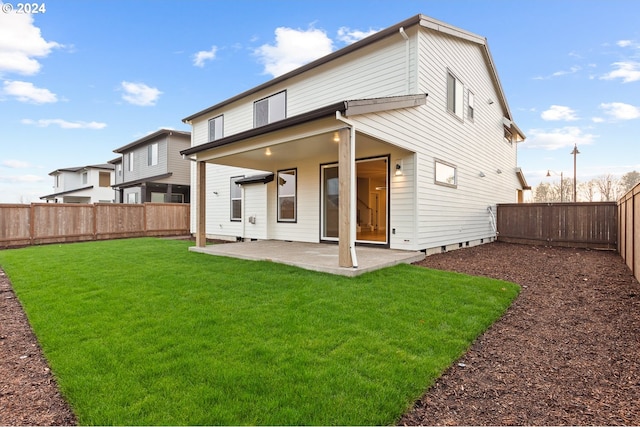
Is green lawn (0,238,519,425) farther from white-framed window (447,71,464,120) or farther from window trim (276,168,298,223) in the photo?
white-framed window (447,71,464,120)

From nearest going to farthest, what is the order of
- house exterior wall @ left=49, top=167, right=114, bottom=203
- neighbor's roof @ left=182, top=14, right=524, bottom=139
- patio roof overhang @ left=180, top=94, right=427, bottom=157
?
1. patio roof overhang @ left=180, top=94, right=427, bottom=157
2. neighbor's roof @ left=182, top=14, right=524, bottom=139
3. house exterior wall @ left=49, top=167, right=114, bottom=203

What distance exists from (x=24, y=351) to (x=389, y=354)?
11.4 ft

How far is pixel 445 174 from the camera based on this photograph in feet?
30.6

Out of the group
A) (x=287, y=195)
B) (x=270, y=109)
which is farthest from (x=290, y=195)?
(x=270, y=109)

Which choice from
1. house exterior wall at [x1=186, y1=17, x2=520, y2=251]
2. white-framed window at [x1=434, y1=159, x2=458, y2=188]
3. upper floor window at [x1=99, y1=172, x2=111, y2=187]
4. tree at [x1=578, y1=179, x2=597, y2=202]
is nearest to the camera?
house exterior wall at [x1=186, y1=17, x2=520, y2=251]

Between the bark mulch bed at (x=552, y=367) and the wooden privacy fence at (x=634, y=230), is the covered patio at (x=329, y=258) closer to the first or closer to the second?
the bark mulch bed at (x=552, y=367)

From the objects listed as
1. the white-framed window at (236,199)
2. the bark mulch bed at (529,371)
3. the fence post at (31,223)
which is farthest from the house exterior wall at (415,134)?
the fence post at (31,223)

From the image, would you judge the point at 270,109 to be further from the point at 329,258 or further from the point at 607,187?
the point at 607,187

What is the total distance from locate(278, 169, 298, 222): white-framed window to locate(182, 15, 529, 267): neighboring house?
0.04 m

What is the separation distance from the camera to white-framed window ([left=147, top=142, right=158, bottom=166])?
19.2 metres

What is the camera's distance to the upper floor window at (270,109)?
11146 mm

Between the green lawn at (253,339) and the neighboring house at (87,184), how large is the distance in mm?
26417

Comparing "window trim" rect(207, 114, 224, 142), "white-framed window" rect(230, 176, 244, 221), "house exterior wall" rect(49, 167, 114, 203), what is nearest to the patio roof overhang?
"white-framed window" rect(230, 176, 244, 221)

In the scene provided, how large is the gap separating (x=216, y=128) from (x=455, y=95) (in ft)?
31.1
